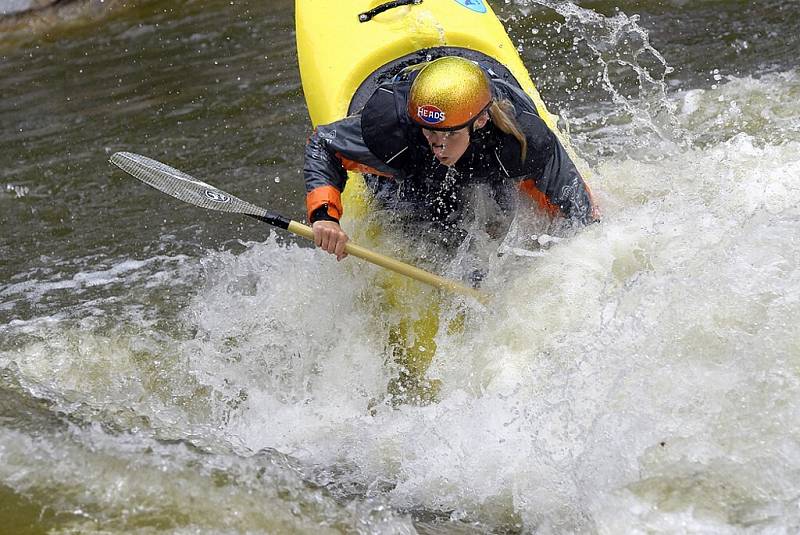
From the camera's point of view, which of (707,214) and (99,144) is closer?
(707,214)

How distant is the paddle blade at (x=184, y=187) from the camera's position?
362 cm

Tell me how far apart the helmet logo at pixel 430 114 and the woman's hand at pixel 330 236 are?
0.53 m

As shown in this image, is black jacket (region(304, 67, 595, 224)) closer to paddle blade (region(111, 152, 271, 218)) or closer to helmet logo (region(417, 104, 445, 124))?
helmet logo (region(417, 104, 445, 124))

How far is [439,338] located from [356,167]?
68 centimetres

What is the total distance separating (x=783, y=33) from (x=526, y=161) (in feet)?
11.2

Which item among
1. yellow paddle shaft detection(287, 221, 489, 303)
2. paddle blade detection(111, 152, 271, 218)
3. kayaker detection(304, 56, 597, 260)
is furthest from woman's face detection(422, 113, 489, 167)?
paddle blade detection(111, 152, 271, 218)

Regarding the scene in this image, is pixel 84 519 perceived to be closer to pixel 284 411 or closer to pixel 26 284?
pixel 284 411

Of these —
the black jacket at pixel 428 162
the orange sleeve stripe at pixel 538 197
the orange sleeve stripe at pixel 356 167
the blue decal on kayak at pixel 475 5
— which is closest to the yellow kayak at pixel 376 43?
the blue decal on kayak at pixel 475 5

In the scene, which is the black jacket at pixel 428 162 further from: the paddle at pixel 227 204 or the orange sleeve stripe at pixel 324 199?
the paddle at pixel 227 204

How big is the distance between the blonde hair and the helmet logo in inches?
8.7

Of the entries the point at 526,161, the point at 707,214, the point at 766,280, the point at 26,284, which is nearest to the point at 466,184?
the point at 526,161

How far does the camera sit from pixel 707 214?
318 centimetres

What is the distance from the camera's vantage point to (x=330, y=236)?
3.19m

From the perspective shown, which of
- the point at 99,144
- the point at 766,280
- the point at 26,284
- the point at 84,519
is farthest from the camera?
the point at 99,144
